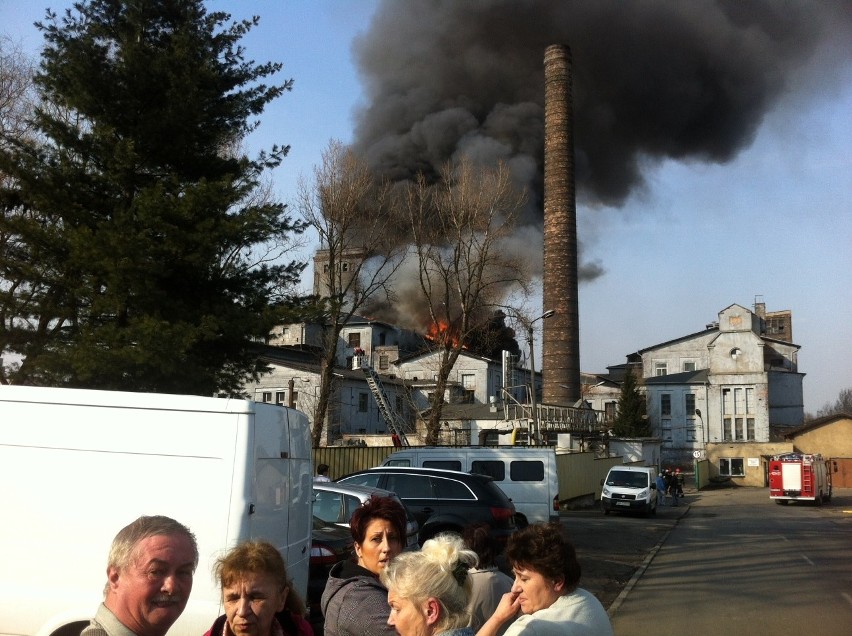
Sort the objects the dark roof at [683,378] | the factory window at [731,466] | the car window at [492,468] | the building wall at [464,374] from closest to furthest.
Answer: the car window at [492,468], the factory window at [731,466], the building wall at [464,374], the dark roof at [683,378]

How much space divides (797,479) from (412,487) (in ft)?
88.6

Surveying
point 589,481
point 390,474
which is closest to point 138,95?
point 390,474

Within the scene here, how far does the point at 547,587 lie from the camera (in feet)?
10.9

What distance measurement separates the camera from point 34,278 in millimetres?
14016

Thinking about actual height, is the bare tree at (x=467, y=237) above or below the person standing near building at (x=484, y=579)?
above

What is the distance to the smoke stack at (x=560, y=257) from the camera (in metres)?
46.8

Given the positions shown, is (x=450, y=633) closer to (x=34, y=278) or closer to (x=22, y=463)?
(x=22, y=463)

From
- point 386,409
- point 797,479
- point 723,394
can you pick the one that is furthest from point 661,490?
point 723,394

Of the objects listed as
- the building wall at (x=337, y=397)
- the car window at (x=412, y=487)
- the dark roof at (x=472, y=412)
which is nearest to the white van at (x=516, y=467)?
the car window at (x=412, y=487)

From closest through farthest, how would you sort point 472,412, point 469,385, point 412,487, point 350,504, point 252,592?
point 252,592 → point 350,504 → point 412,487 → point 472,412 → point 469,385

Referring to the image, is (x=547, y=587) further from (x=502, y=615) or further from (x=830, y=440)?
(x=830, y=440)

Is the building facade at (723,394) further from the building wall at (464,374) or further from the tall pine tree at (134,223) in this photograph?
the tall pine tree at (134,223)

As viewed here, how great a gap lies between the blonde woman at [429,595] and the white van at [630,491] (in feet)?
85.9

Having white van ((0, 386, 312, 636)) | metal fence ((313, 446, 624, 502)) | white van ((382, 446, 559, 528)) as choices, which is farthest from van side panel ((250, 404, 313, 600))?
metal fence ((313, 446, 624, 502))
